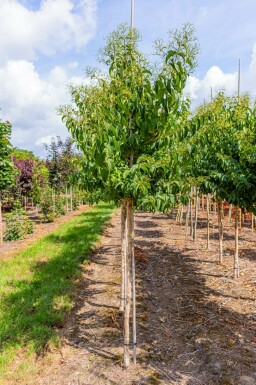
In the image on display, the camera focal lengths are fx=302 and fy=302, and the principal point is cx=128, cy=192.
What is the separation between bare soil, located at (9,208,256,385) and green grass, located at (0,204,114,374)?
284mm

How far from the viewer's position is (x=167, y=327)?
5398mm

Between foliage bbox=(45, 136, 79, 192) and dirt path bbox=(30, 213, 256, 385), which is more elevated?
foliage bbox=(45, 136, 79, 192)

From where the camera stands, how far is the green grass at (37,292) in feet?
15.9

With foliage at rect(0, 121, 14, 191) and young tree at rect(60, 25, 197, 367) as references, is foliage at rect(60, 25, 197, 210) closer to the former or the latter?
young tree at rect(60, 25, 197, 367)

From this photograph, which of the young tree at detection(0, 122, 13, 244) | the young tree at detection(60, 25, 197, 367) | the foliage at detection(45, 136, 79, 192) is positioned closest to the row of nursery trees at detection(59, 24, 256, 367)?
the young tree at detection(60, 25, 197, 367)

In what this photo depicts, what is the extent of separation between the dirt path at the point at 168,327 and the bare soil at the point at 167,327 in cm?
1

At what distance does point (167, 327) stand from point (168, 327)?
0.06 feet

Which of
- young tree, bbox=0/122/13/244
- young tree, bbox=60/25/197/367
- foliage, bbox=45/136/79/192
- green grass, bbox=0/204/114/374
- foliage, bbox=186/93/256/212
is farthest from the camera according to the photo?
foliage, bbox=45/136/79/192

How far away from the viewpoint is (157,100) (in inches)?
148

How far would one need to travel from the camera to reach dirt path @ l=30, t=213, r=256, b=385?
13.6 feet

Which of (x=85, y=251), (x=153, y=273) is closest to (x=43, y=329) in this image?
(x=153, y=273)

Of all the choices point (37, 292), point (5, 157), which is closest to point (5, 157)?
point (5, 157)

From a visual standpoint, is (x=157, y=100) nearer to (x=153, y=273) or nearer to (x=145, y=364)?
(x=145, y=364)

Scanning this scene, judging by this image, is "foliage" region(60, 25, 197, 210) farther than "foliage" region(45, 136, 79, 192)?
No
